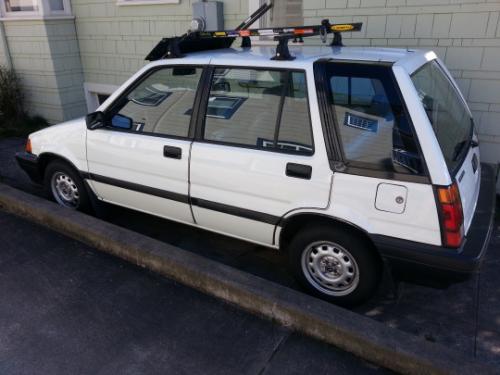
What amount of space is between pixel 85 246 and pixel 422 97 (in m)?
3.14

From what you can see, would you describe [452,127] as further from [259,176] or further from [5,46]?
[5,46]

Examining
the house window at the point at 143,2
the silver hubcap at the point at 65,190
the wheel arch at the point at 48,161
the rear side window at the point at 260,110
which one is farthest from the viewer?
the house window at the point at 143,2

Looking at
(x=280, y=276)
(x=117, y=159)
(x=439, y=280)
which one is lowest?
(x=280, y=276)

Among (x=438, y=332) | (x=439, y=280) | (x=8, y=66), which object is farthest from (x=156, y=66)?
(x=8, y=66)

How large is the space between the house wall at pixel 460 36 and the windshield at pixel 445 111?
1453 millimetres

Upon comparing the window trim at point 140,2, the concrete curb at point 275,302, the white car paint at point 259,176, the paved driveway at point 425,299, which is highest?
the window trim at point 140,2

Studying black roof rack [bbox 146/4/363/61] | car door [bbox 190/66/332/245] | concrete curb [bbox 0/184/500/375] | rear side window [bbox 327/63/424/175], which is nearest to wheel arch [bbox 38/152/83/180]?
concrete curb [bbox 0/184/500/375]

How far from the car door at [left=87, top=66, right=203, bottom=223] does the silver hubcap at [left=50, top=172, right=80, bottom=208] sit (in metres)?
0.53

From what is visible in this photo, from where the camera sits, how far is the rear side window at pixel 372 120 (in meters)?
2.75

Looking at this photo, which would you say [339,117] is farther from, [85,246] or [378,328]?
[85,246]

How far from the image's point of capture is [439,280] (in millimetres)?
2832

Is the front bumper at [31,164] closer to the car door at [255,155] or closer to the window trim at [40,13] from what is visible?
the car door at [255,155]

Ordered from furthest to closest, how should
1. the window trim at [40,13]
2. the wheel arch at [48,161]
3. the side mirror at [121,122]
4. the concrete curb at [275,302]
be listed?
the window trim at [40,13]
the wheel arch at [48,161]
the side mirror at [121,122]
the concrete curb at [275,302]

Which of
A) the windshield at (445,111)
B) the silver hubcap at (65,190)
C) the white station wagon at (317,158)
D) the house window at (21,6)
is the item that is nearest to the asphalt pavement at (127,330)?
the white station wagon at (317,158)
